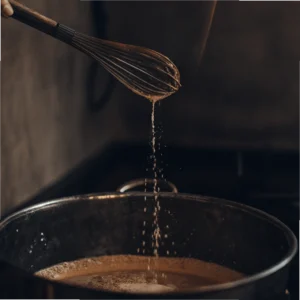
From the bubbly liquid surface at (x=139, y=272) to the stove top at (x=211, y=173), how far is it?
0.23 metres

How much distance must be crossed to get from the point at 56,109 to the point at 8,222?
1.34ft

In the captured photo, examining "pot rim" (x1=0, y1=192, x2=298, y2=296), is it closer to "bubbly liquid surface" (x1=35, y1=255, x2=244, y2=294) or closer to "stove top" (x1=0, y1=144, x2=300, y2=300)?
"bubbly liquid surface" (x1=35, y1=255, x2=244, y2=294)

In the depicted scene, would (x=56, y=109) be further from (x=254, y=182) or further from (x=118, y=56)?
(x=254, y=182)

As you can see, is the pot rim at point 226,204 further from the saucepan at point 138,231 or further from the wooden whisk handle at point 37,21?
the wooden whisk handle at point 37,21

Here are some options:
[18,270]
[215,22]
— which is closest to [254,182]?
[215,22]

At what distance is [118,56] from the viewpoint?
3.09 ft

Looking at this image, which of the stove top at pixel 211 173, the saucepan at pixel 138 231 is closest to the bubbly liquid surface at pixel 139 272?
the saucepan at pixel 138 231

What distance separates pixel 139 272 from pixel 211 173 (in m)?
0.48

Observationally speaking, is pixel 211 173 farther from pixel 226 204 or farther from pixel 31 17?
pixel 31 17

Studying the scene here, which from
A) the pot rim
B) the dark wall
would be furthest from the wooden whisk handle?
the dark wall

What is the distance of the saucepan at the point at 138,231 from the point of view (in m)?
0.82

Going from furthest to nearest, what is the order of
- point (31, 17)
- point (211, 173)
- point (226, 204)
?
point (211, 173), point (226, 204), point (31, 17)

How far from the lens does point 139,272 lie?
3.09 ft

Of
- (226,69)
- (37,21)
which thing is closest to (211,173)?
(226,69)
